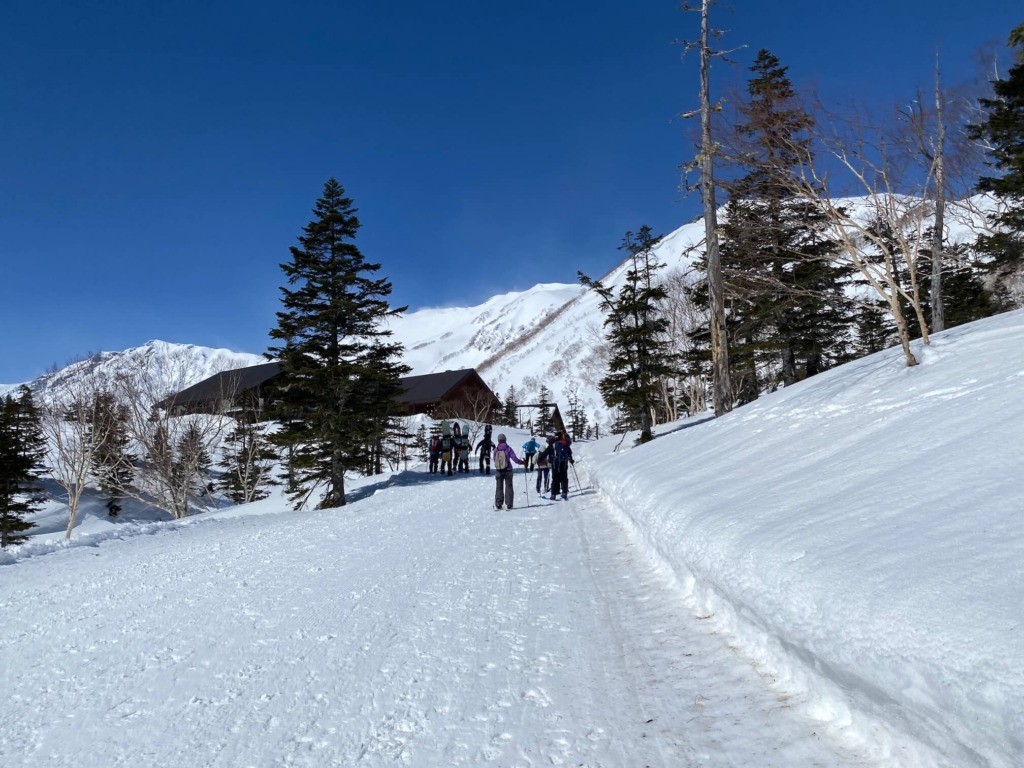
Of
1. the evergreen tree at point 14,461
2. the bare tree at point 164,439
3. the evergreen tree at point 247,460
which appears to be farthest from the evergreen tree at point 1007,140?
the evergreen tree at point 14,461

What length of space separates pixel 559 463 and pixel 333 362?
31.0ft

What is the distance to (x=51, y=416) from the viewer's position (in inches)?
935

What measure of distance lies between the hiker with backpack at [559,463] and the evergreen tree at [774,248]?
17.8 ft

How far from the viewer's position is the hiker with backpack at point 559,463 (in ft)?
40.8

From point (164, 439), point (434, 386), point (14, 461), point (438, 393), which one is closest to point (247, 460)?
point (164, 439)

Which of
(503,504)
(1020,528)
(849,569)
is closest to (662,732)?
(849,569)

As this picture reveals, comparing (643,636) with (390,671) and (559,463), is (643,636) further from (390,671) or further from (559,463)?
(559,463)

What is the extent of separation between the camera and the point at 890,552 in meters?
3.19

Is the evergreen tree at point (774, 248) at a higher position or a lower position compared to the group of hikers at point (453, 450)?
higher

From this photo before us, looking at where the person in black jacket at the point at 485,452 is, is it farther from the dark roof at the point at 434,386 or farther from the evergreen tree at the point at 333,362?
the dark roof at the point at 434,386

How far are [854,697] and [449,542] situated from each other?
246 inches

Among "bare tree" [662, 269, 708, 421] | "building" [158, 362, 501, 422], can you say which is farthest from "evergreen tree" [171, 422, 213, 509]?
"bare tree" [662, 269, 708, 421]

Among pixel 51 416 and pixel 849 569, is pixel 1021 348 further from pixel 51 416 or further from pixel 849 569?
pixel 51 416

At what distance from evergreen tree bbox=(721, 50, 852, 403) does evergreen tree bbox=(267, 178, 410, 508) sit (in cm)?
1181
